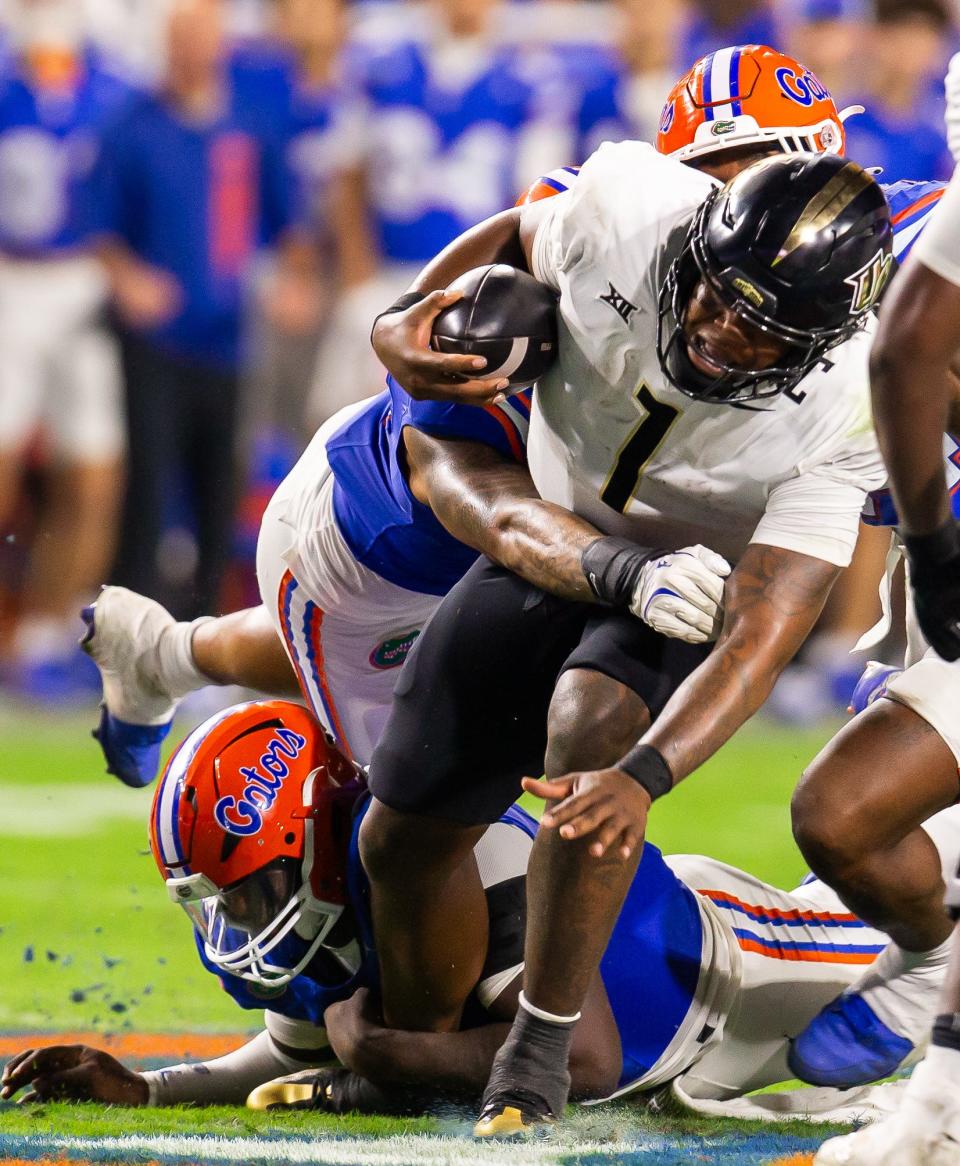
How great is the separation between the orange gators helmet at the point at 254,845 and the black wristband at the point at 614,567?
78 cm

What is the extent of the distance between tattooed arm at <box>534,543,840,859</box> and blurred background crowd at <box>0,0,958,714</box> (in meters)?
5.18

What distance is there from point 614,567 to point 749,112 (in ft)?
5.62

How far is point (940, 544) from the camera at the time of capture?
2.71m

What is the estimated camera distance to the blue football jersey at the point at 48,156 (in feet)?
26.8

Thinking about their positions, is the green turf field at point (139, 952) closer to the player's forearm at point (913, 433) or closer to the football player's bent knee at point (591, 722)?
the football player's bent knee at point (591, 722)

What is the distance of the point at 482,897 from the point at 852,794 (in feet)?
2.20

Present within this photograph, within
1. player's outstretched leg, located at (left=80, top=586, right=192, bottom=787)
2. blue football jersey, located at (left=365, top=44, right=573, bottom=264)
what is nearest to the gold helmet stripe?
player's outstretched leg, located at (left=80, top=586, right=192, bottom=787)

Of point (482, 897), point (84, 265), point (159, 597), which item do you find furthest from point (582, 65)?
point (482, 897)

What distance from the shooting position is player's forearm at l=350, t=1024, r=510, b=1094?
3268 millimetres

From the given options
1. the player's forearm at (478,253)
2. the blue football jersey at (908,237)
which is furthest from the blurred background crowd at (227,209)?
the player's forearm at (478,253)

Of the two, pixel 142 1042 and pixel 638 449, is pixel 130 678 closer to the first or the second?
pixel 142 1042

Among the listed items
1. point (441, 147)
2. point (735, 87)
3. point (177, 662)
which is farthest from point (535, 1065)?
point (441, 147)

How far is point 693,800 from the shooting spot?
23.0 feet

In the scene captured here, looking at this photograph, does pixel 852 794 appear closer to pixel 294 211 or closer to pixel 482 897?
pixel 482 897
